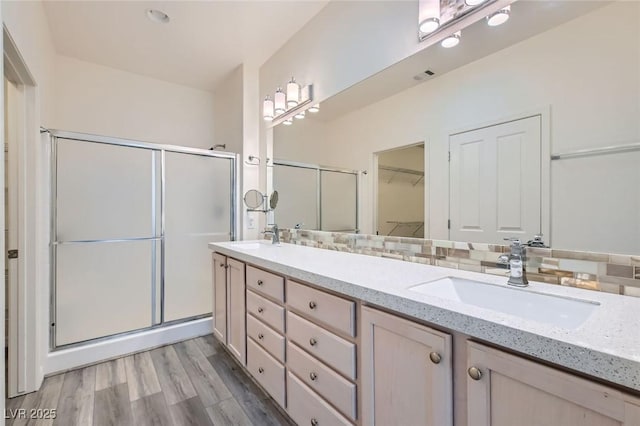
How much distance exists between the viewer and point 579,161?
3.22 feet

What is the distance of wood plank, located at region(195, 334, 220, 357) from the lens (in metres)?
2.28

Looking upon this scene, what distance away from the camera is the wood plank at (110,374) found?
1.85m

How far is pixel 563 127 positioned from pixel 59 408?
282 centimetres

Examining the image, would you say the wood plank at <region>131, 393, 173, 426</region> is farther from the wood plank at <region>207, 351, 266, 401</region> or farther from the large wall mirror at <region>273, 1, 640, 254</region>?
the large wall mirror at <region>273, 1, 640, 254</region>

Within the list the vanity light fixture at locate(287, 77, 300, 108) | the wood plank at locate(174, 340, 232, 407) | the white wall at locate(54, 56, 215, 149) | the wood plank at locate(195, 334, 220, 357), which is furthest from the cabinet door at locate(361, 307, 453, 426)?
the white wall at locate(54, 56, 215, 149)

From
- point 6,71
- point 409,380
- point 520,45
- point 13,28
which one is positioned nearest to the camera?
point 409,380

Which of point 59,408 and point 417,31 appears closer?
point 417,31

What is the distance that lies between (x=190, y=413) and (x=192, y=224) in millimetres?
1561

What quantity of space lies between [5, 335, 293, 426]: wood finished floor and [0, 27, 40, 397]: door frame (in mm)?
164

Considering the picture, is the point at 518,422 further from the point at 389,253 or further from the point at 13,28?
the point at 13,28

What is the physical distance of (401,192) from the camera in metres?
1.56

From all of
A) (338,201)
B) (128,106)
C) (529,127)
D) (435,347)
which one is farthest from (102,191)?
(529,127)

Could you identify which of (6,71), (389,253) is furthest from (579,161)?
(6,71)

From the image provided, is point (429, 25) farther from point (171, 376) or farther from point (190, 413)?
point (171, 376)
